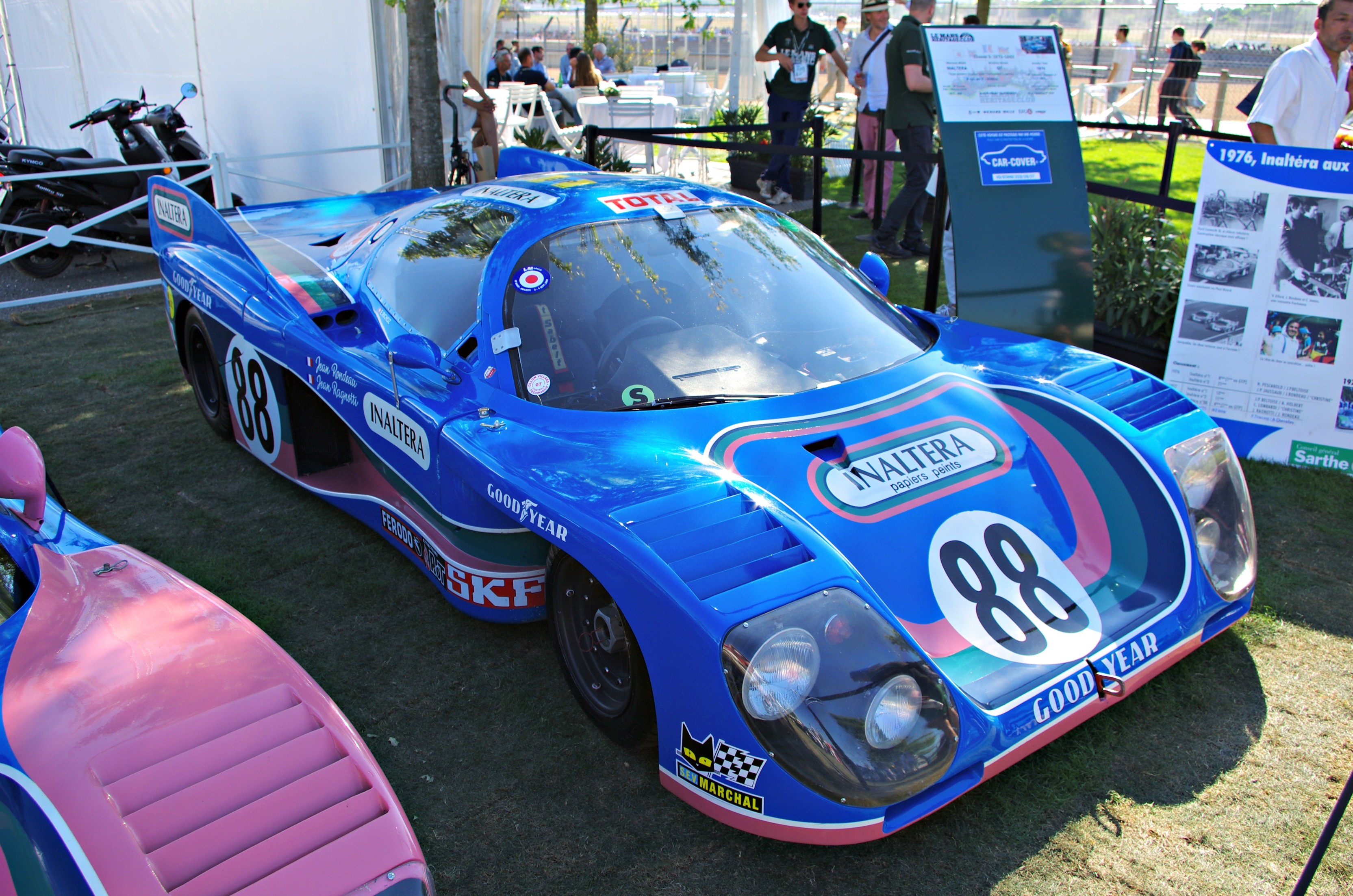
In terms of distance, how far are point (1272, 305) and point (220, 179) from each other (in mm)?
6659

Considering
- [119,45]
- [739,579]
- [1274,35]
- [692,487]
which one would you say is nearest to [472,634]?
[692,487]

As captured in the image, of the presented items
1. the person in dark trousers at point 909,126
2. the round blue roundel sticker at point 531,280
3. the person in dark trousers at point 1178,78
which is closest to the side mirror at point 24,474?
the round blue roundel sticker at point 531,280

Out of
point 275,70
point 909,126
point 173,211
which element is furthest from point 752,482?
point 275,70

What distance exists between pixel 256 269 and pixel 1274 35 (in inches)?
1129

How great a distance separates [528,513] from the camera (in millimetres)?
2207

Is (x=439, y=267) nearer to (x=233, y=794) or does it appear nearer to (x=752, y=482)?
(x=752, y=482)

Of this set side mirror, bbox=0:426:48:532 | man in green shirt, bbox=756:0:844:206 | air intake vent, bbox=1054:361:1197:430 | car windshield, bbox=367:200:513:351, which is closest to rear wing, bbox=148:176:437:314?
car windshield, bbox=367:200:513:351

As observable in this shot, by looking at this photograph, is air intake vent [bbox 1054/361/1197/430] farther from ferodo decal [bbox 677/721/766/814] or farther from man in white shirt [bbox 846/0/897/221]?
man in white shirt [bbox 846/0/897/221]

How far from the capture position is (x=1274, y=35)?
80.7 ft

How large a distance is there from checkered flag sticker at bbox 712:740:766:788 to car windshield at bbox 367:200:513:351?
60.9 inches

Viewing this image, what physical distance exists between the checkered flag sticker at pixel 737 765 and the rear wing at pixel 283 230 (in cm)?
224

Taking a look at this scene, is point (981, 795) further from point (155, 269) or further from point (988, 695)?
point (155, 269)

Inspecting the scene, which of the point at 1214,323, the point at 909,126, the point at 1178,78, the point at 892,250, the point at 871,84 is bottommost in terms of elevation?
the point at 892,250

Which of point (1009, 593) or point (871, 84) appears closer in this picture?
point (1009, 593)
